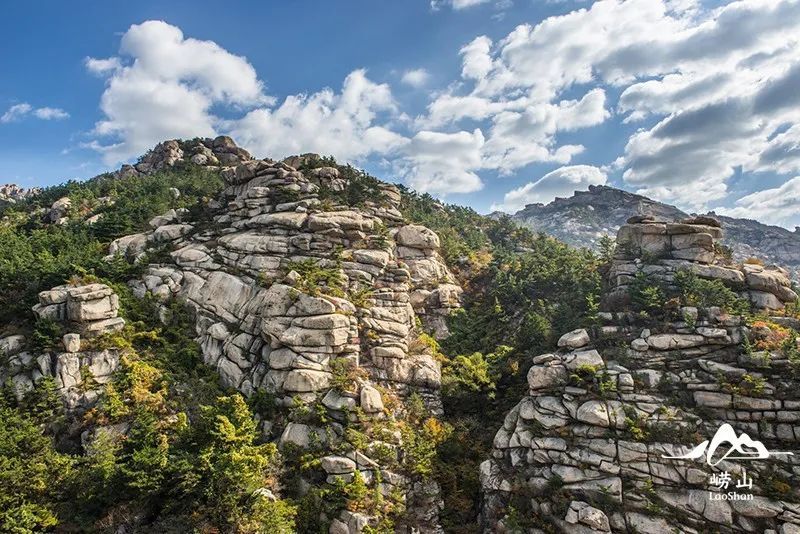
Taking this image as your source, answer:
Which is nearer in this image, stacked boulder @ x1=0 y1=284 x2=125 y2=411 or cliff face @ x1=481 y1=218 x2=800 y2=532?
cliff face @ x1=481 y1=218 x2=800 y2=532

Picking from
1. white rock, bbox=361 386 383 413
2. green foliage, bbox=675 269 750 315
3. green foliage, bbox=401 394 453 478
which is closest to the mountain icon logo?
green foliage, bbox=675 269 750 315

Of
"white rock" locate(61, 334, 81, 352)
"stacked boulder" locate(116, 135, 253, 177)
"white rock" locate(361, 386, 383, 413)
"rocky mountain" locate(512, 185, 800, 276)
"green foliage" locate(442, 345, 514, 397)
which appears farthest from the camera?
"rocky mountain" locate(512, 185, 800, 276)

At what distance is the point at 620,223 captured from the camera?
13612 cm

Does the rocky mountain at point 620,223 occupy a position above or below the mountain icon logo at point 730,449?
above

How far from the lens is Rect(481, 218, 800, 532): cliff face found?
56.6ft

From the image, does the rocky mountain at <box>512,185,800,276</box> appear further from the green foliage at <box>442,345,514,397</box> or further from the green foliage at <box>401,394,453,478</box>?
the green foliage at <box>401,394,453,478</box>

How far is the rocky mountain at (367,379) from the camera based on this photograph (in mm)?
16984

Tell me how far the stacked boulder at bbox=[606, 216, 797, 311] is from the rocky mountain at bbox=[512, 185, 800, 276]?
91013 mm

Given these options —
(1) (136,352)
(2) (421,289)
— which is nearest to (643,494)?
(2) (421,289)

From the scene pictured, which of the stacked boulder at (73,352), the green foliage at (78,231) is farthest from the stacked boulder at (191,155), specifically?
the stacked boulder at (73,352)

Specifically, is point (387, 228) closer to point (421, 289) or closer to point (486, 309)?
point (421, 289)

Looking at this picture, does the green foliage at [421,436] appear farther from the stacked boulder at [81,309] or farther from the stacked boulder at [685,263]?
the stacked boulder at [81,309]

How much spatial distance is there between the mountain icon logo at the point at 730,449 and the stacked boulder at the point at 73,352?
30.4 m

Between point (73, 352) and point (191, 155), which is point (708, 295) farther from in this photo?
point (191, 155)
